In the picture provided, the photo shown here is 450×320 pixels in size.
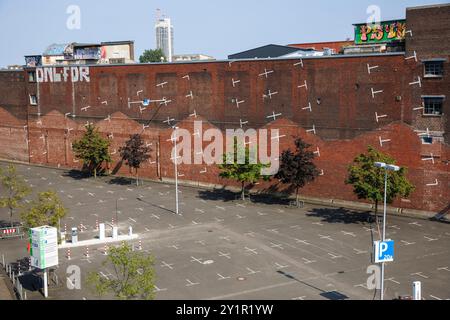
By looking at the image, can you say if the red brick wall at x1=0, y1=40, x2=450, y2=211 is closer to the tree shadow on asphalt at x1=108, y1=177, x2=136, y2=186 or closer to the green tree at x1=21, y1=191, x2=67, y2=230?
the tree shadow on asphalt at x1=108, y1=177, x2=136, y2=186

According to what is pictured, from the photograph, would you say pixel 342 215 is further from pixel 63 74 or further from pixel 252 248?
pixel 63 74

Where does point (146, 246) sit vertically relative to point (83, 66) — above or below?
below

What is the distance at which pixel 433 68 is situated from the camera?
140ft

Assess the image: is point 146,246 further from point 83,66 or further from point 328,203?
point 83,66

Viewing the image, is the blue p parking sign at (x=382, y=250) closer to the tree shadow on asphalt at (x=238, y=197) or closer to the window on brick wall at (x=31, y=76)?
the tree shadow on asphalt at (x=238, y=197)

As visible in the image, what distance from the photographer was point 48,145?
73.6m

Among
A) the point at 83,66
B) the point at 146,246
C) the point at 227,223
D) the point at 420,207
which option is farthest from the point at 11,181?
the point at 420,207

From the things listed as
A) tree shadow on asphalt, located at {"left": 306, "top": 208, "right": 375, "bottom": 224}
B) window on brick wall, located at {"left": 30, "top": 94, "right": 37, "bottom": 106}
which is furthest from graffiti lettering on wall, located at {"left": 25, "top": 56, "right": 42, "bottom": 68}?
tree shadow on asphalt, located at {"left": 306, "top": 208, "right": 375, "bottom": 224}

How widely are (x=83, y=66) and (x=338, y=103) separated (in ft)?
111

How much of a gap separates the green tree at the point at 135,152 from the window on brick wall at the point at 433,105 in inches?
1178

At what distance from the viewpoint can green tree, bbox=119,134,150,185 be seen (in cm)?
5969

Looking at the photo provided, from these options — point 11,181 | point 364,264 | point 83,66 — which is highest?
point 83,66

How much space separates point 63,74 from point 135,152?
58.8 ft

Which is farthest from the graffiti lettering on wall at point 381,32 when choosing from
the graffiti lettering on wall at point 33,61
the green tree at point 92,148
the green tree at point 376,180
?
the graffiti lettering on wall at point 33,61
